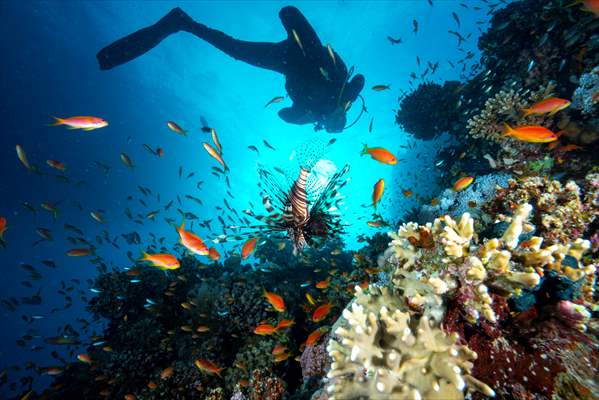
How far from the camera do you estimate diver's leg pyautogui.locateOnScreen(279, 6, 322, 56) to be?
8500 mm

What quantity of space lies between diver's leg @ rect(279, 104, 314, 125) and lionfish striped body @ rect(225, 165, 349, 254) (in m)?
9.06

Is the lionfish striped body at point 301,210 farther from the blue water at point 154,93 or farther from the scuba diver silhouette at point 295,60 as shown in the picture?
the blue water at point 154,93

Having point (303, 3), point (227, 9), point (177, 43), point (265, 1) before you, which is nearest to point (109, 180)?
point (177, 43)

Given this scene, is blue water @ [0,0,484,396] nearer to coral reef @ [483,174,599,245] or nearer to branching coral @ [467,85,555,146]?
branching coral @ [467,85,555,146]

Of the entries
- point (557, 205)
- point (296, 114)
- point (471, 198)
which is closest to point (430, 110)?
point (296, 114)

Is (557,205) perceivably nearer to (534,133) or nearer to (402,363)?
(534,133)

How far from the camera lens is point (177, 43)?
24.9 metres

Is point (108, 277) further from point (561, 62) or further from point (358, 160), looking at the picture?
point (358, 160)

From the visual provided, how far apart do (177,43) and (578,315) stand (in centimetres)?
3133

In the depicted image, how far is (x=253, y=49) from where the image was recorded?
33.8ft

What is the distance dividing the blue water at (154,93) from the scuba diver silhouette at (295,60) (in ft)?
20.7

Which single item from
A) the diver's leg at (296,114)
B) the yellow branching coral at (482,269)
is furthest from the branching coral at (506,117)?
the diver's leg at (296,114)

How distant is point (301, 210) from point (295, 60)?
8676 millimetres

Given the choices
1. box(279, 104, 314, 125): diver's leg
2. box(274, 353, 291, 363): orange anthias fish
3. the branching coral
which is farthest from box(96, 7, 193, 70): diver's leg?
box(274, 353, 291, 363): orange anthias fish
